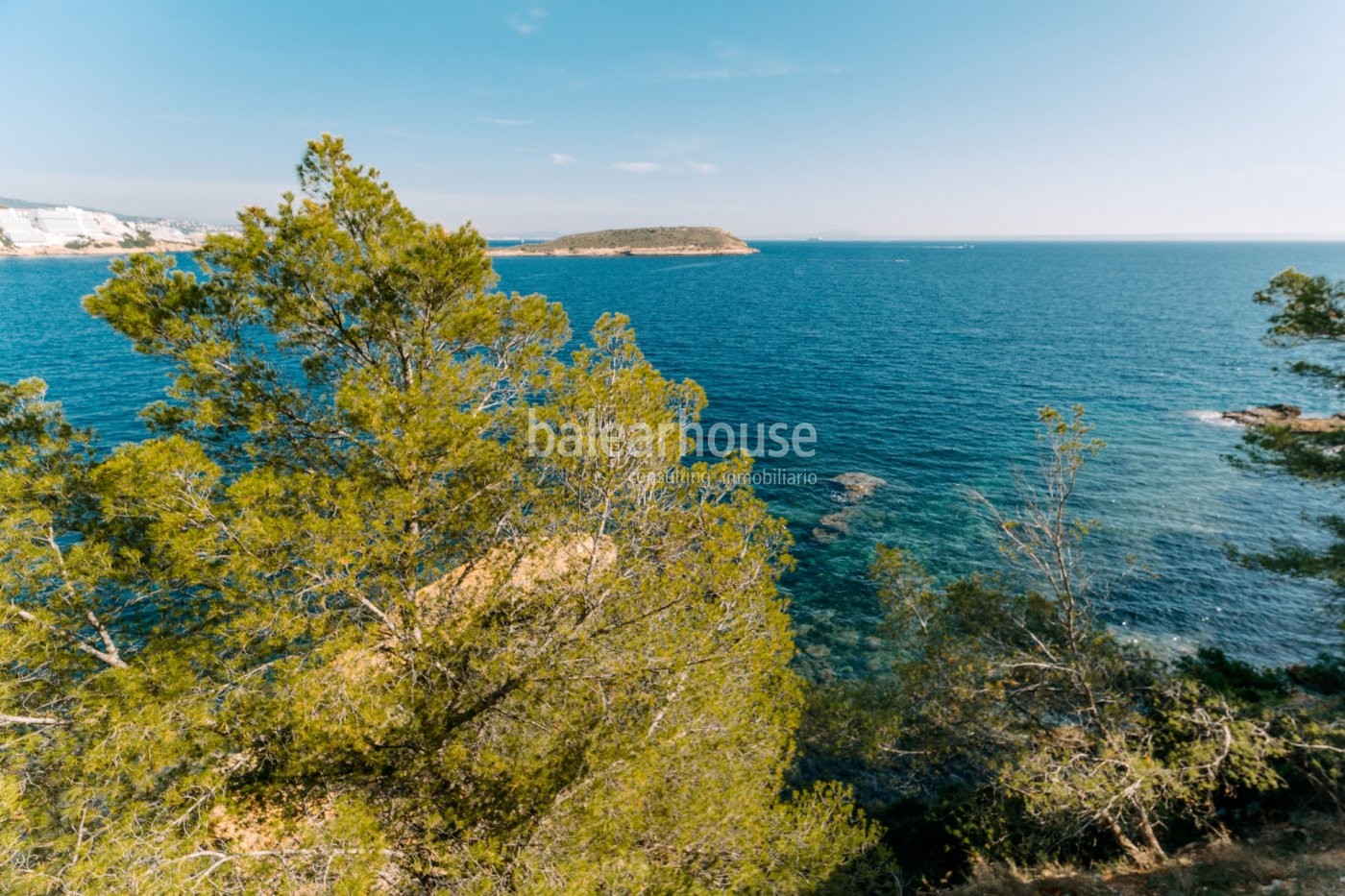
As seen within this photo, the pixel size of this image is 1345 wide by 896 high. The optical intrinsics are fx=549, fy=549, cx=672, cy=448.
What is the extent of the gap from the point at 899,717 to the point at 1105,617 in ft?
55.0

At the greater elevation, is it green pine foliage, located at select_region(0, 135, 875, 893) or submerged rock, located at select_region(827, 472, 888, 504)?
green pine foliage, located at select_region(0, 135, 875, 893)

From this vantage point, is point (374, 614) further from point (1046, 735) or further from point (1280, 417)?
point (1280, 417)

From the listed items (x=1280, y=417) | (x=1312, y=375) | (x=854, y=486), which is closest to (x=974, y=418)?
(x=854, y=486)

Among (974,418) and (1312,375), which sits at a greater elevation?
(1312,375)

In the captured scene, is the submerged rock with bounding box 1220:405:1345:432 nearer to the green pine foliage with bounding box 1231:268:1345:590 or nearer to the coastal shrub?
the green pine foliage with bounding box 1231:268:1345:590

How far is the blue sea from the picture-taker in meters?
27.7

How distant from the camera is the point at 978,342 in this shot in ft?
257

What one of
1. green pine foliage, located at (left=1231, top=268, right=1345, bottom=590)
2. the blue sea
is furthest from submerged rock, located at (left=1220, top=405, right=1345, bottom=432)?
green pine foliage, located at (left=1231, top=268, right=1345, bottom=590)

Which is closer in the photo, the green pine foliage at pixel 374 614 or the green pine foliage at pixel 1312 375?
the green pine foliage at pixel 374 614

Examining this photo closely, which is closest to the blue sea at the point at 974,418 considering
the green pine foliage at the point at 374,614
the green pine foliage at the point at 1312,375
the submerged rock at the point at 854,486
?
the submerged rock at the point at 854,486

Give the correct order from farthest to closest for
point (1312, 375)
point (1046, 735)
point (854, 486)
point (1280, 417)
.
Answer: point (1280, 417) < point (854, 486) < point (1312, 375) < point (1046, 735)

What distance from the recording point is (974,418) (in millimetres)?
50000

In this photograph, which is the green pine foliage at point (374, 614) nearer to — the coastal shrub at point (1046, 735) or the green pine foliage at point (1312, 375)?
the coastal shrub at point (1046, 735)

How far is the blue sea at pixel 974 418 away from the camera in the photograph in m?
27.7
